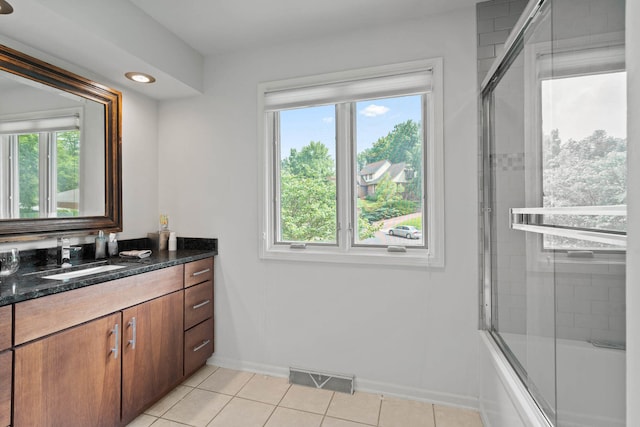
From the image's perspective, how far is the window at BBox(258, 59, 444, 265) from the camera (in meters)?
2.09

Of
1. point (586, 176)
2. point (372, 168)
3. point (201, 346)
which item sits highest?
point (372, 168)

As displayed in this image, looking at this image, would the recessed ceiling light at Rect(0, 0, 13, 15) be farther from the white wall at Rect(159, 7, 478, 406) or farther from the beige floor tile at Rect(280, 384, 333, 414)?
the beige floor tile at Rect(280, 384, 333, 414)

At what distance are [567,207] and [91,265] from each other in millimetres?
2400

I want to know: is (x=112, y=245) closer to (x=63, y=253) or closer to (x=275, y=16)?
(x=63, y=253)

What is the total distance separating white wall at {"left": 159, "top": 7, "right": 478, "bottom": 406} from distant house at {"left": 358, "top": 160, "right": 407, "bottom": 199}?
1.02 feet

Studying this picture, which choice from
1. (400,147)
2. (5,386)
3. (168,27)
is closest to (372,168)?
(400,147)

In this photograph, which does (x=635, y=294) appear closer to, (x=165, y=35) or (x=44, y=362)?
(x=44, y=362)

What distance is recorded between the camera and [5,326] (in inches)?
47.9

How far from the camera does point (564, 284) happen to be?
1045 millimetres

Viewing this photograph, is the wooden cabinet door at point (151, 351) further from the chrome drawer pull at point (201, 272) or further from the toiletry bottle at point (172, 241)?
the toiletry bottle at point (172, 241)

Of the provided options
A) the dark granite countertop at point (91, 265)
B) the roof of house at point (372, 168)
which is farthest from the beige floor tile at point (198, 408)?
the roof of house at point (372, 168)

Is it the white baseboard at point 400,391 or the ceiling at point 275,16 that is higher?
the ceiling at point 275,16

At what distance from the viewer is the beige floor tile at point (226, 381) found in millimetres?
2199

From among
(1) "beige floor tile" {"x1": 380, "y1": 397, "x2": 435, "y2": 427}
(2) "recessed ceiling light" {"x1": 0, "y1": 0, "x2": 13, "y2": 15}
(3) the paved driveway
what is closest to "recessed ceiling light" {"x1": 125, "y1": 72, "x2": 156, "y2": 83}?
(2) "recessed ceiling light" {"x1": 0, "y1": 0, "x2": 13, "y2": 15}
